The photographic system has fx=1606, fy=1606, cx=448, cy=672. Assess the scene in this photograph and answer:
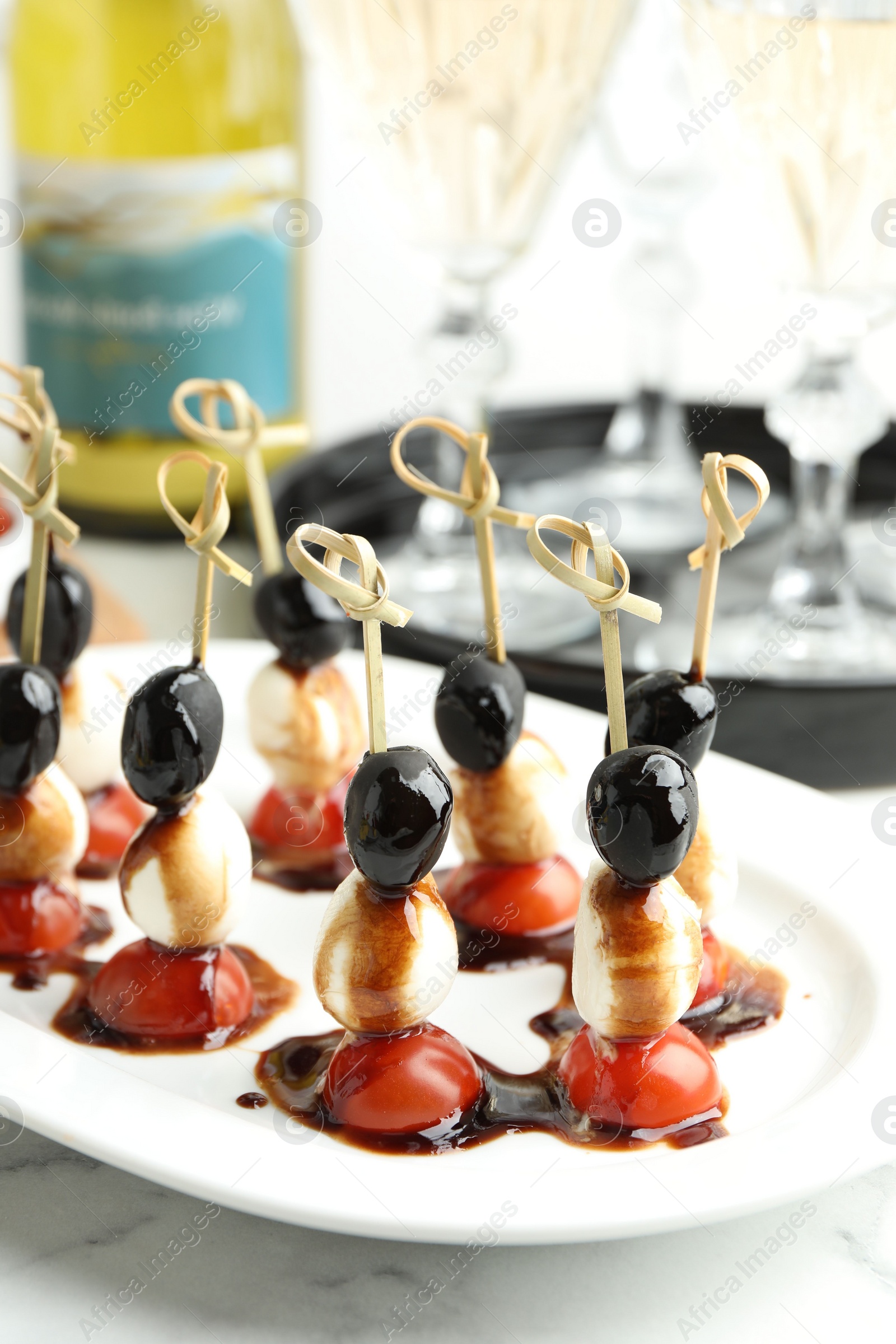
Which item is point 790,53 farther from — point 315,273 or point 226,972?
point 315,273

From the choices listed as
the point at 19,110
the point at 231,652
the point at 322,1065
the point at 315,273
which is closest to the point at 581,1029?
the point at 322,1065

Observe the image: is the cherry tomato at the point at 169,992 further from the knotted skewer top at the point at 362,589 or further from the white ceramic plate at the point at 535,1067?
the knotted skewer top at the point at 362,589

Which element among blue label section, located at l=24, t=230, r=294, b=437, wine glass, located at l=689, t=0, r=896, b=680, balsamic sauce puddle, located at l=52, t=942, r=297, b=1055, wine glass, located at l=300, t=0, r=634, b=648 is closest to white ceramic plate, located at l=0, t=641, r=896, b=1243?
balsamic sauce puddle, located at l=52, t=942, r=297, b=1055

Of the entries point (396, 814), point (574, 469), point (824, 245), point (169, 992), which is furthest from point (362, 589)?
point (574, 469)

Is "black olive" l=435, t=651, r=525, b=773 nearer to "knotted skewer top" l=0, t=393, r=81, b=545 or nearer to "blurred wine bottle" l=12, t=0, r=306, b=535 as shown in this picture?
"knotted skewer top" l=0, t=393, r=81, b=545

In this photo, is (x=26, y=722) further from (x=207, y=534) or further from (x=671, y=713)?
(x=671, y=713)

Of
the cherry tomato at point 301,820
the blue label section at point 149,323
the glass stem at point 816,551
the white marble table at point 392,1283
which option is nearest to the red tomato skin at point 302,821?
the cherry tomato at point 301,820
